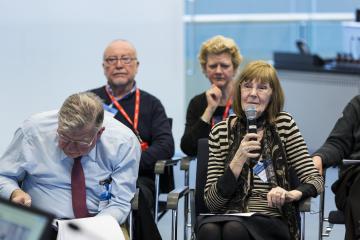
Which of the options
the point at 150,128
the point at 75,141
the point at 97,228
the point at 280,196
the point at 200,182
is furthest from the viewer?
the point at 150,128

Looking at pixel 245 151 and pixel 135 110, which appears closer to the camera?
pixel 245 151

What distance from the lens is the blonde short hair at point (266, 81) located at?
13.4ft

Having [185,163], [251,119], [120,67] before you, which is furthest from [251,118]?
[120,67]

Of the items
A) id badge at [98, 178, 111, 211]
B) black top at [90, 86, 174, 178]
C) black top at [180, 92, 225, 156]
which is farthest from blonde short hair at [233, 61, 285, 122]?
black top at [90, 86, 174, 178]

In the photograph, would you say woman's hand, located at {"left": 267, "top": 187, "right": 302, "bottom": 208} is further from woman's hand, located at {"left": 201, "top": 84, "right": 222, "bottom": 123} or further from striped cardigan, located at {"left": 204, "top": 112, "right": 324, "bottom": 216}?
woman's hand, located at {"left": 201, "top": 84, "right": 222, "bottom": 123}

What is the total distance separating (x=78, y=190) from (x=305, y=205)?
1.04m

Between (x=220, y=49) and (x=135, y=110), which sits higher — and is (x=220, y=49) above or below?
above

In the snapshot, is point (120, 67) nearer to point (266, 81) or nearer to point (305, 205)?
point (266, 81)

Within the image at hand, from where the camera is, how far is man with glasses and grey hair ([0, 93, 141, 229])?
3971 millimetres

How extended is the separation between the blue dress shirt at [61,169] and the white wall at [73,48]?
2955 millimetres

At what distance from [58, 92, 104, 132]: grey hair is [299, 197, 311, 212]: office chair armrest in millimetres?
1023

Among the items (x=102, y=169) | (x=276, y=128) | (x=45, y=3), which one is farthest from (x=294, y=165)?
(x=45, y=3)

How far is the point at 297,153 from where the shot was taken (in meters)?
4.12

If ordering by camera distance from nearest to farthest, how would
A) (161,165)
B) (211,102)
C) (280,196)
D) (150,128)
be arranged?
(280,196) → (161,165) → (211,102) → (150,128)
